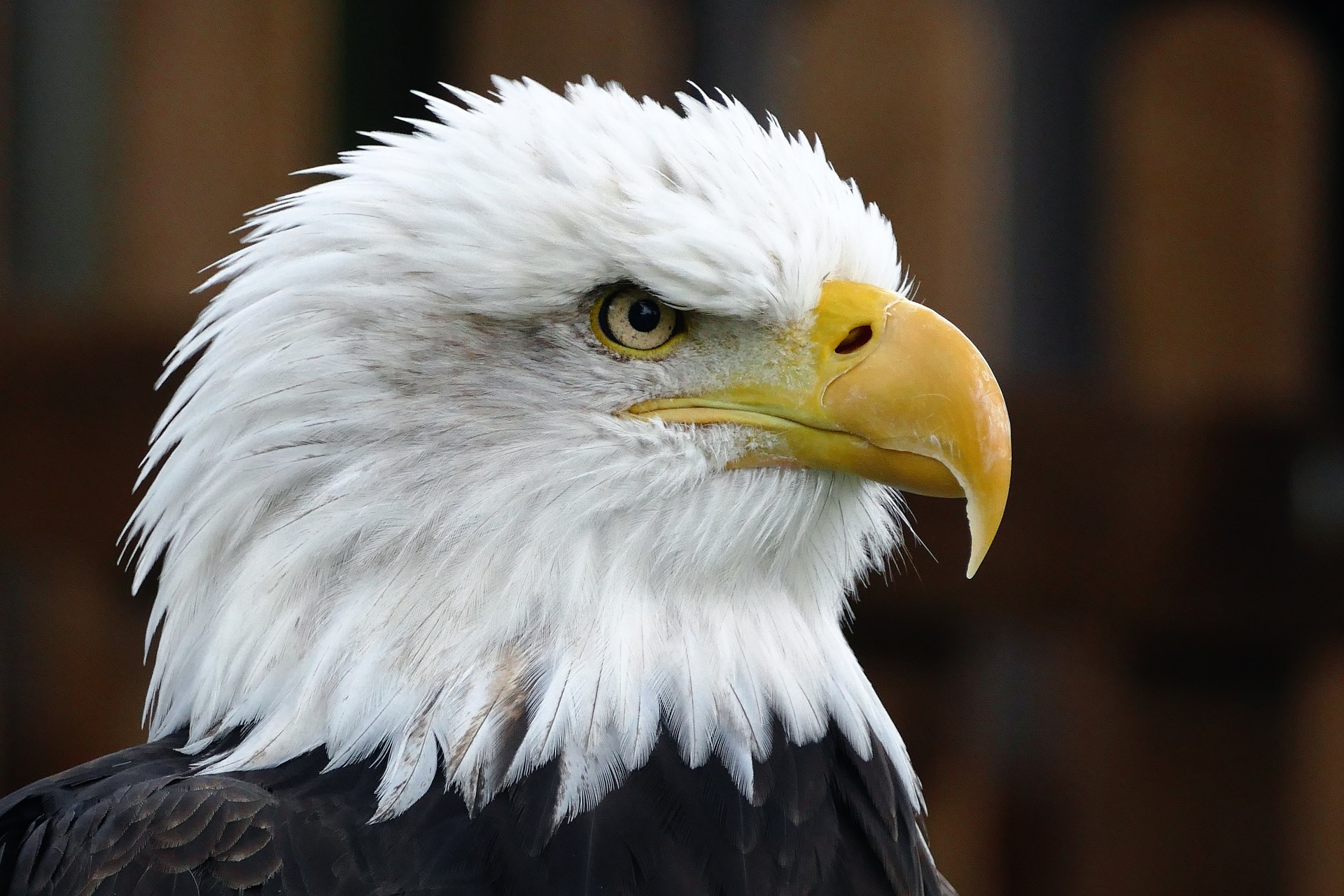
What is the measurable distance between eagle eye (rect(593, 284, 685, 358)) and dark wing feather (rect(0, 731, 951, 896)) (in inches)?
20.4

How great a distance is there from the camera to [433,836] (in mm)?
→ 1767

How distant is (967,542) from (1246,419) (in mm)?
769

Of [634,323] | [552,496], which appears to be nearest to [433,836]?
[552,496]

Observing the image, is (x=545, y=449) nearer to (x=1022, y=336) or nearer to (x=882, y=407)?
(x=882, y=407)

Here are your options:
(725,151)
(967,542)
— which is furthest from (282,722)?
(967,542)

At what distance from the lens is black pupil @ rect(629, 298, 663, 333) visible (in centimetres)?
196

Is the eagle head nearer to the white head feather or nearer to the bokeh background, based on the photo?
the white head feather

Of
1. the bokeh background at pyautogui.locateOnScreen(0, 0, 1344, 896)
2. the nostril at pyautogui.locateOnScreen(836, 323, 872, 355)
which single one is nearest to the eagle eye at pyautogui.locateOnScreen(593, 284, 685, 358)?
the nostril at pyautogui.locateOnScreen(836, 323, 872, 355)

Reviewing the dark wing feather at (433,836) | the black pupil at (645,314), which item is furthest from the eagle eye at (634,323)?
the dark wing feather at (433,836)

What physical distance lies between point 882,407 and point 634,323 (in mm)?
342

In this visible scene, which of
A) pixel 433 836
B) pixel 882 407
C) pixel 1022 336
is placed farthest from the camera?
pixel 1022 336

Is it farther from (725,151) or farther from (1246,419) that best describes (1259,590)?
(725,151)

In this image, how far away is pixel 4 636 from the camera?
3.94m

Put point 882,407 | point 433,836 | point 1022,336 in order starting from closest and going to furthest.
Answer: point 433,836 → point 882,407 → point 1022,336
